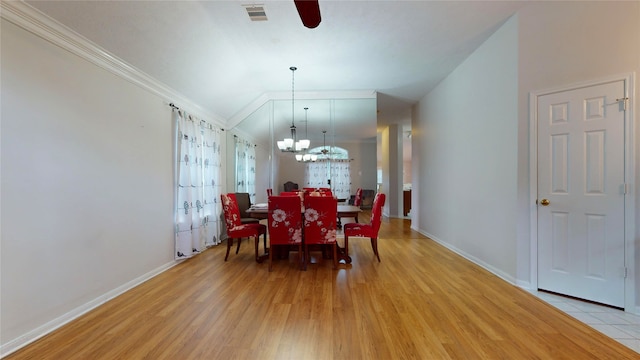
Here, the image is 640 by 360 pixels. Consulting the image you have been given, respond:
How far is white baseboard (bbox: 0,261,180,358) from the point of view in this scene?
177cm

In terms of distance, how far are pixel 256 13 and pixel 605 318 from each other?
429 cm

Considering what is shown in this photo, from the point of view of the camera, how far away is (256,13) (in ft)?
9.11

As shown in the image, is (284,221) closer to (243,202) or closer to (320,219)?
(320,219)

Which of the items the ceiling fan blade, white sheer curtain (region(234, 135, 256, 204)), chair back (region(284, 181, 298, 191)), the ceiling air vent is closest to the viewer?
the ceiling fan blade

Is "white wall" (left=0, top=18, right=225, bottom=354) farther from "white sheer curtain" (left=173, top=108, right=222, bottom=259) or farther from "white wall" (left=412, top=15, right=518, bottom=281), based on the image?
"white wall" (left=412, top=15, right=518, bottom=281)

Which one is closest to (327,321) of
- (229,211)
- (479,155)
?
(229,211)

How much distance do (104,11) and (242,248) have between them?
355 cm

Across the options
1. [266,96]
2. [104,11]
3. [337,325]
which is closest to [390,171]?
[266,96]

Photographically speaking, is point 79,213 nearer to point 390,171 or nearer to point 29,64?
point 29,64

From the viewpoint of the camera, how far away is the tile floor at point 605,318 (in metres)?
1.94

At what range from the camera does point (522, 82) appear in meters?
2.82

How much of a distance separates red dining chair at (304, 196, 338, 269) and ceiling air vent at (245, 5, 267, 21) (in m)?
2.11

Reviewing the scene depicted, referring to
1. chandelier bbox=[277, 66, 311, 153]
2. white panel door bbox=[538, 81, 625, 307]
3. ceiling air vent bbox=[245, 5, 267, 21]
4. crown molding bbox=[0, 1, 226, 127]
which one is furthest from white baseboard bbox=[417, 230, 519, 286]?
crown molding bbox=[0, 1, 226, 127]

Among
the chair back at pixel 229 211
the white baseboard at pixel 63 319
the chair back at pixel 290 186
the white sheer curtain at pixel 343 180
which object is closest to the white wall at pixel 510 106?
the chair back at pixel 229 211
